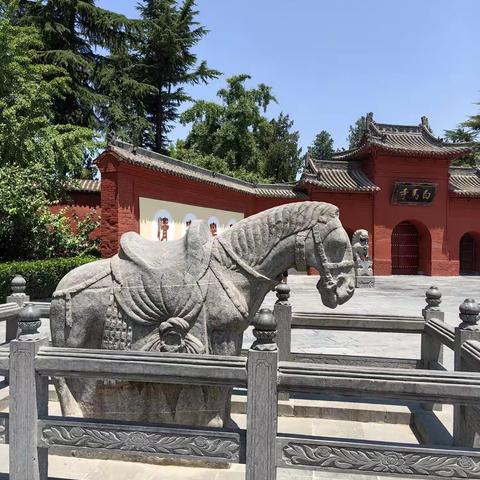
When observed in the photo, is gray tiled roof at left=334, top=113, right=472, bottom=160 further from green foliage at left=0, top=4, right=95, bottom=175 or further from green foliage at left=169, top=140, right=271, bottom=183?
green foliage at left=0, top=4, right=95, bottom=175

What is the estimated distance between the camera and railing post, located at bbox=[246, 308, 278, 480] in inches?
80.7

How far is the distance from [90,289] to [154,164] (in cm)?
989

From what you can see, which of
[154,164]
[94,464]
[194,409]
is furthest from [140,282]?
[154,164]

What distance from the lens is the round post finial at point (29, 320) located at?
2186mm

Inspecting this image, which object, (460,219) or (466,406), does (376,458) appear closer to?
(466,406)

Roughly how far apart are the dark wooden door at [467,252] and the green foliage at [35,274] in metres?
19.3

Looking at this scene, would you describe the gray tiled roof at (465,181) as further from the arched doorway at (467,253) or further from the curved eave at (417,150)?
the arched doorway at (467,253)

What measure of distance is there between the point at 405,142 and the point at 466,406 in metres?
19.9

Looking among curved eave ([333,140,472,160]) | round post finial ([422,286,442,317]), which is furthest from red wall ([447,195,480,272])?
round post finial ([422,286,442,317])

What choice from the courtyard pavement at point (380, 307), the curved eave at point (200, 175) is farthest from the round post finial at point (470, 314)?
the curved eave at point (200, 175)

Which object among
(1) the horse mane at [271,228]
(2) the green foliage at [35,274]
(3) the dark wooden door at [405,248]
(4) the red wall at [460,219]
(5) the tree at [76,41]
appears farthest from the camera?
(3) the dark wooden door at [405,248]

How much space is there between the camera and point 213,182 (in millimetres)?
15602

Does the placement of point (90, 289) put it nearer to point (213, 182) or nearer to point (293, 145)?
point (213, 182)

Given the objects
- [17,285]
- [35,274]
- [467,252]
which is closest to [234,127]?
[467,252]
